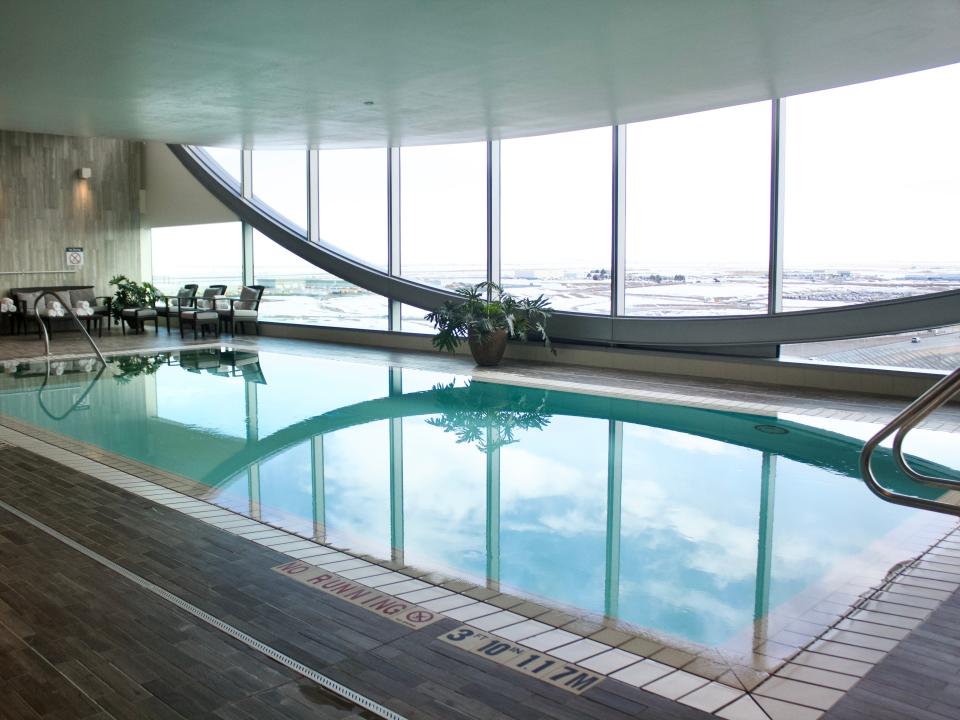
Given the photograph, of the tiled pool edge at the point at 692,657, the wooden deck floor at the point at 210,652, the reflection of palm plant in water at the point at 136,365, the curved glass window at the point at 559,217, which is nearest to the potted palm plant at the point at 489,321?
the curved glass window at the point at 559,217

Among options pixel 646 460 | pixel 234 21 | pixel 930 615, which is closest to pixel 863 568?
pixel 930 615

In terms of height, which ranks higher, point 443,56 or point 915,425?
point 443,56

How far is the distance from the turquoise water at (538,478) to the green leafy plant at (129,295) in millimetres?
5840

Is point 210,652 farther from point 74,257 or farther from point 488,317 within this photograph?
point 74,257

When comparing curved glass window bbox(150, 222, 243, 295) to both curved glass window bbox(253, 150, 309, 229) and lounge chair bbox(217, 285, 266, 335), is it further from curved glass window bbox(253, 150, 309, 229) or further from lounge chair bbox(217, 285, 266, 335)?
curved glass window bbox(253, 150, 309, 229)

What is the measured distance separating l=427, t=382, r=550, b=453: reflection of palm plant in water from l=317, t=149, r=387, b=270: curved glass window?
4.51 metres

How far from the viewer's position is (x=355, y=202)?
43.1ft

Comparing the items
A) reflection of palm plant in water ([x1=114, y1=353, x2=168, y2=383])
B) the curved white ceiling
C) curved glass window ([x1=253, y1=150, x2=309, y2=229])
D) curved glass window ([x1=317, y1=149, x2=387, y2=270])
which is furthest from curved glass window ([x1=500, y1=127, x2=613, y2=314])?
reflection of palm plant in water ([x1=114, y1=353, x2=168, y2=383])

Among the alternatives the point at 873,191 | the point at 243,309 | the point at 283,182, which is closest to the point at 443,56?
the point at 873,191

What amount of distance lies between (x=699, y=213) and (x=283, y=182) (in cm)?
748

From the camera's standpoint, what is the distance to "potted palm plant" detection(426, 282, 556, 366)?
10.4 m

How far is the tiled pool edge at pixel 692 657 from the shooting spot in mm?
2594

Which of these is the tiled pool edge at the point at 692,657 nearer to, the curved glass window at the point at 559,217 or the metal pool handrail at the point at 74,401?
the metal pool handrail at the point at 74,401

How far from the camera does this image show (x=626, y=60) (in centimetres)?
623
